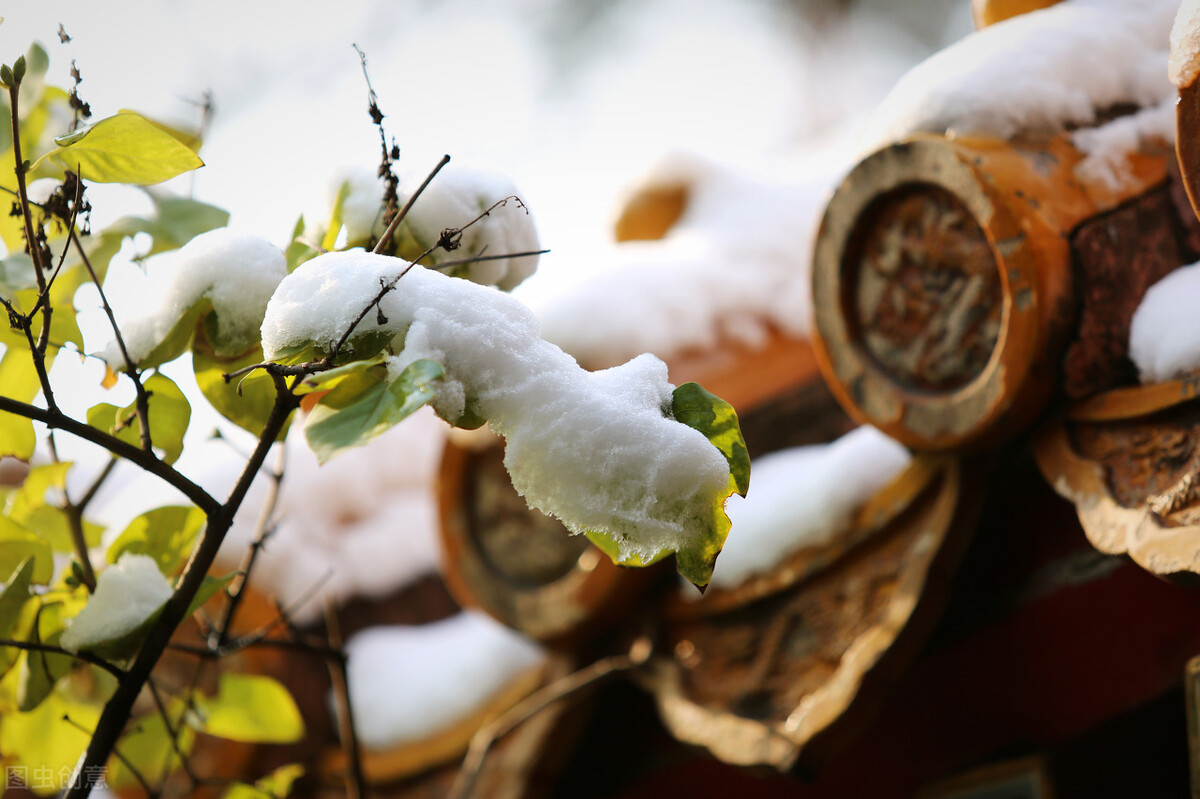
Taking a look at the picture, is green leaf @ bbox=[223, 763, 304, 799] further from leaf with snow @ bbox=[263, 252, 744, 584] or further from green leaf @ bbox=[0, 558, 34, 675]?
leaf with snow @ bbox=[263, 252, 744, 584]

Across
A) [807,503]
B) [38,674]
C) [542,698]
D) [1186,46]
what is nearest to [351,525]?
[542,698]

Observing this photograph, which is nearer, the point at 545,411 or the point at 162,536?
the point at 545,411

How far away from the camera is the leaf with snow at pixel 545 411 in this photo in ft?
1.25

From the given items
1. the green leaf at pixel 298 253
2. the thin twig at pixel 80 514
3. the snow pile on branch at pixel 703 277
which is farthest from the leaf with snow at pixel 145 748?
the snow pile on branch at pixel 703 277

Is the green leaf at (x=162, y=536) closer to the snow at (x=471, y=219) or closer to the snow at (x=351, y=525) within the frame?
the snow at (x=471, y=219)

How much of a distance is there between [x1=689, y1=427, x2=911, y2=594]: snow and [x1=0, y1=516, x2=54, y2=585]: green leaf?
0.54 m

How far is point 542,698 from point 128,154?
739mm

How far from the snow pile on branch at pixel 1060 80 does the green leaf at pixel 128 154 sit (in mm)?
555

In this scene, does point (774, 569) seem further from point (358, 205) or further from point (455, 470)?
point (358, 205)

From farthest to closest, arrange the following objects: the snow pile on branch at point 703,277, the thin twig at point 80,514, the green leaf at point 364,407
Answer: the snow pile on branch at point 703,277 → the thin twig at point 80,514 → the green leaf at point 364,407

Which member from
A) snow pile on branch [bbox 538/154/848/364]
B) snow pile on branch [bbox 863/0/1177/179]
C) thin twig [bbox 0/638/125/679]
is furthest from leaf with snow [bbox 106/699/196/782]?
snow pile on branch [bbox 863/0/1177/179]

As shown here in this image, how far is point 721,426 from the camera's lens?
0.41 metres

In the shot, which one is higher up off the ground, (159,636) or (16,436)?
(16,436)

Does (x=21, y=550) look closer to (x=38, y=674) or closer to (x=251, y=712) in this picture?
(x=38, y=674)
